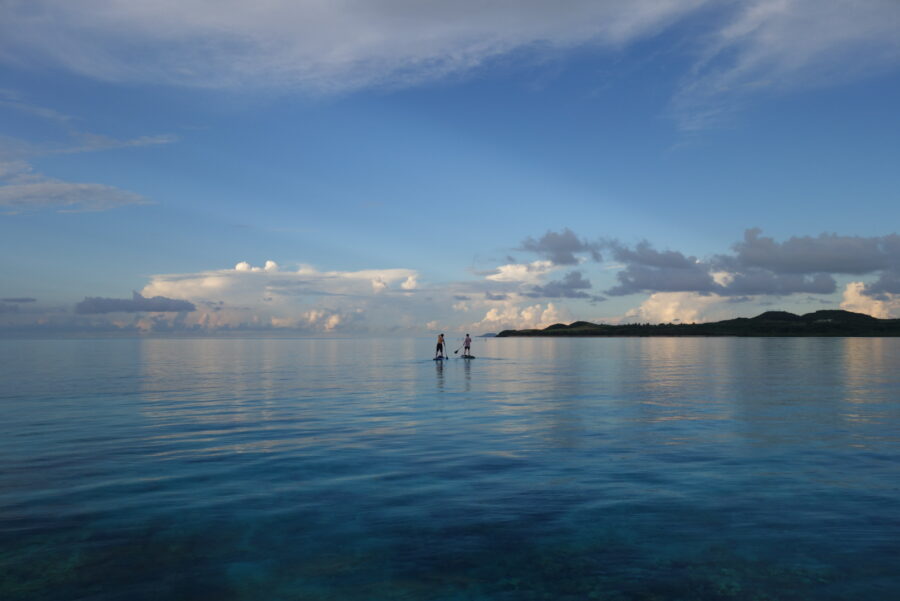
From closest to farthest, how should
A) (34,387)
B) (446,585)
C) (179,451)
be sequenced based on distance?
1. (446,585)
2. (179,451)
3. (34,387)

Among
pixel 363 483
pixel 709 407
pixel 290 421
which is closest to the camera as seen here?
pixel 363 483

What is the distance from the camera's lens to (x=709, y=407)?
115 feet

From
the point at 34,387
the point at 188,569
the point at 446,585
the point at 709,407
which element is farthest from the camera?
the point at 34,387

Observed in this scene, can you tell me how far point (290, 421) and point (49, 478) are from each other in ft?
41.5

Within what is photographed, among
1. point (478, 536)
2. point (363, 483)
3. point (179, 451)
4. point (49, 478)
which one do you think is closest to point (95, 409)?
point (179, 451)

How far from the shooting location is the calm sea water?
Result: 10.8 m

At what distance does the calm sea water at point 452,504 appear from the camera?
35.4ft

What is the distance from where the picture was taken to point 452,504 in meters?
15.3

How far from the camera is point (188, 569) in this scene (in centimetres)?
1136

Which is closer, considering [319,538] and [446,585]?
[446,585]

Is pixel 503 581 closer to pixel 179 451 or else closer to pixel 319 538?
pixel 319 538

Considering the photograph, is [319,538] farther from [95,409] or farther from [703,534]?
[95,409]

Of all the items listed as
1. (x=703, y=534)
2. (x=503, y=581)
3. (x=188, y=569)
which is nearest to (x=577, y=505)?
(x=703, y=534)

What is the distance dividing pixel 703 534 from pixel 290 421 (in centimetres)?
2207
